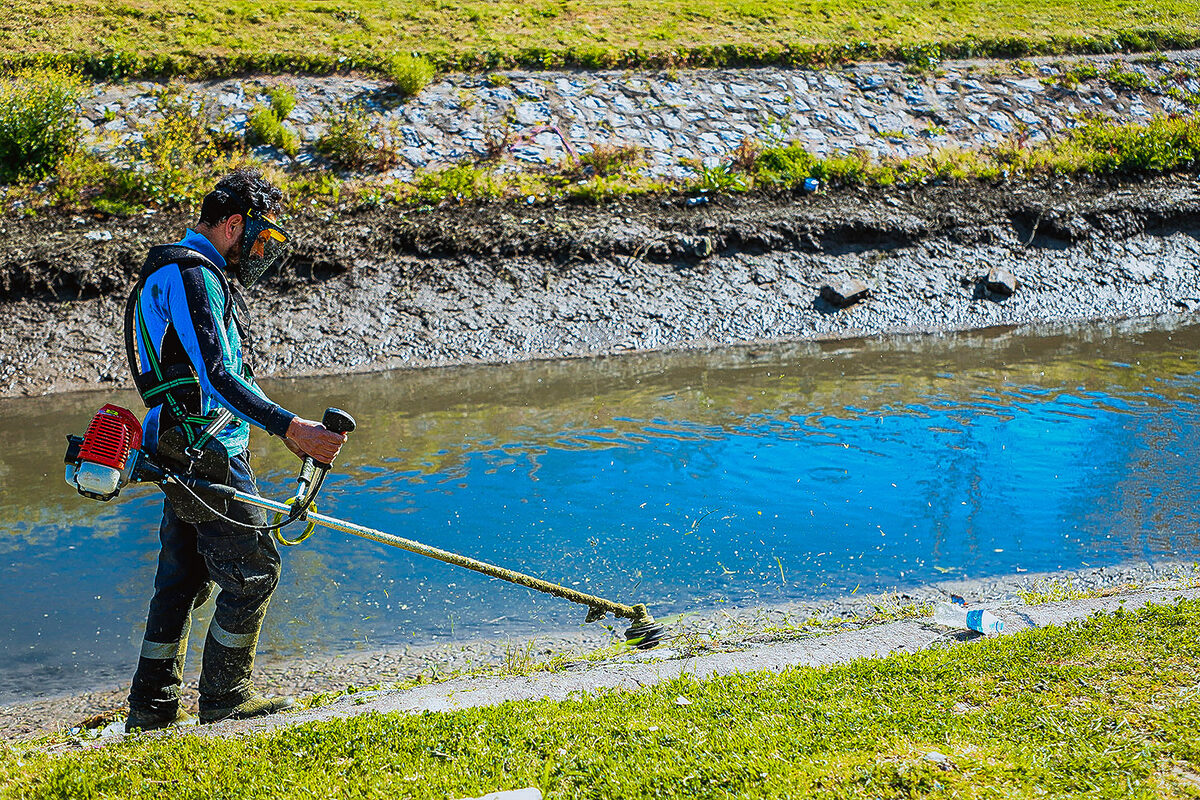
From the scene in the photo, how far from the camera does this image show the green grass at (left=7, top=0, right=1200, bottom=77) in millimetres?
15383

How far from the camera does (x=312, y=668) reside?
15.6 feet

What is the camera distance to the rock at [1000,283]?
1315 cm

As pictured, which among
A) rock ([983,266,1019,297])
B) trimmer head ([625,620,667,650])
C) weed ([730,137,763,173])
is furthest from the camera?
weed ([730,137,763,173])

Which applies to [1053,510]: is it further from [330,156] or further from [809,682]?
[330,156]

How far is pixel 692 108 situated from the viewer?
619 inches

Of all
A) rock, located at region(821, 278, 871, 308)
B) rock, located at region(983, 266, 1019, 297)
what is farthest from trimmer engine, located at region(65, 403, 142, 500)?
rock, located at region(983, 266, 1019, 297)

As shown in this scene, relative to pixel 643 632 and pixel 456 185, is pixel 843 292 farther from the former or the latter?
pixel 643 632

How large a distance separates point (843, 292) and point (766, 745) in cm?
1007

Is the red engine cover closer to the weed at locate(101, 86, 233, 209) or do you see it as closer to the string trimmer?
the string trimmer

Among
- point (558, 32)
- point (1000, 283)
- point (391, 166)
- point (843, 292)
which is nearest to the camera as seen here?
point (843, 292)

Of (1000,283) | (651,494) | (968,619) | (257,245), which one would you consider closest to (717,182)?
(1000,283)

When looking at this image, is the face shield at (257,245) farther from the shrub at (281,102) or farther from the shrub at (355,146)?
the shrub at (281,102)

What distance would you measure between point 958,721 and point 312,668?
9.67 ft

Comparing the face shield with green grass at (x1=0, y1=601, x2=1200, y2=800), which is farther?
the face shield
